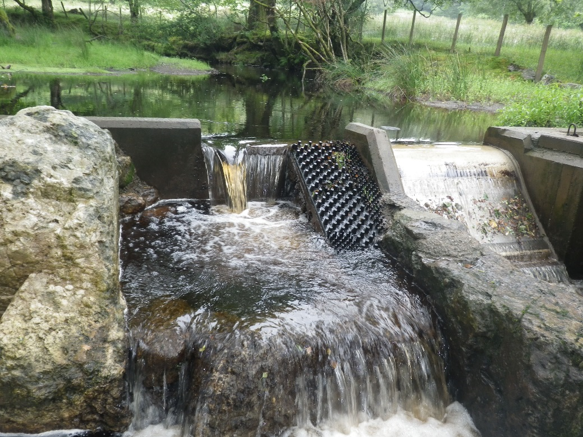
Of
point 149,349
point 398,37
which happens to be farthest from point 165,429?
point 398,37

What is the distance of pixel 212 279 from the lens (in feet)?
13.9

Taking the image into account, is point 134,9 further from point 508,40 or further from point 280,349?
point 280,349

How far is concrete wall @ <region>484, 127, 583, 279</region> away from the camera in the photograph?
579cm

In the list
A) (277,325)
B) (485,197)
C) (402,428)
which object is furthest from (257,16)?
(402,428)

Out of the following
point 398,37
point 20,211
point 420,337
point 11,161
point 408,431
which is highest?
point 398,37

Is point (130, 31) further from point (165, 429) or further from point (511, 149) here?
point (165, 429)

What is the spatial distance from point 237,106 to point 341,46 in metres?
8.05

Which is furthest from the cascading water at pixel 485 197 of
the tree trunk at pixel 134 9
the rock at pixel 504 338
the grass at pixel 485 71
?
the tree trunk at pixel 134 9

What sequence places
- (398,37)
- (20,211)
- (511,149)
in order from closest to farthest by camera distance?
(20,211)
(511,149)
(398,37)

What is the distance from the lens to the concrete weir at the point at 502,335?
9.91 feet

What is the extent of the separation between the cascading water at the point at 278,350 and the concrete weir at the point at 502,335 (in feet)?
0.67

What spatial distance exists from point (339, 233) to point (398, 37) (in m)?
23.2

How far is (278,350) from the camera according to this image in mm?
3373

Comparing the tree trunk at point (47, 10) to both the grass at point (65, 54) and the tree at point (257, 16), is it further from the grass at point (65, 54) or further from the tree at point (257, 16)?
the tree at point (257, 16)
